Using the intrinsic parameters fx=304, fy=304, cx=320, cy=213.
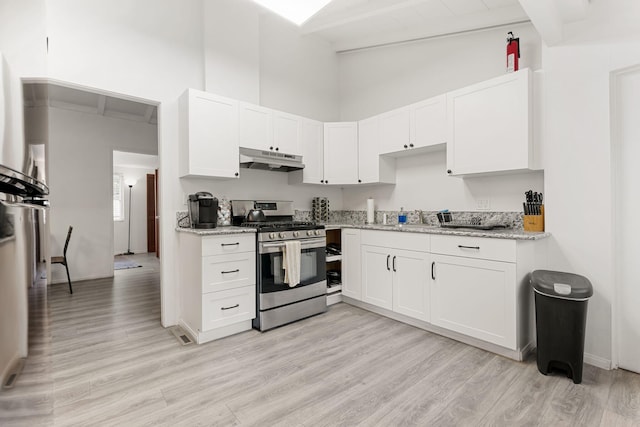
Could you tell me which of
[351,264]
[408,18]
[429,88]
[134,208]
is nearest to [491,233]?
[351,264]

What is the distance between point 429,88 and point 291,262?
2569 millimetres

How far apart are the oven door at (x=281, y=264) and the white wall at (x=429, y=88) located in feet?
4.11

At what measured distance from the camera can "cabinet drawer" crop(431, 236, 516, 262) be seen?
7.34ft

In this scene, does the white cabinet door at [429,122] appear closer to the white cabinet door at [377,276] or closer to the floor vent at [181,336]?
the white cabinet door at [377,276]

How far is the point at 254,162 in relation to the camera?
3.19 meters

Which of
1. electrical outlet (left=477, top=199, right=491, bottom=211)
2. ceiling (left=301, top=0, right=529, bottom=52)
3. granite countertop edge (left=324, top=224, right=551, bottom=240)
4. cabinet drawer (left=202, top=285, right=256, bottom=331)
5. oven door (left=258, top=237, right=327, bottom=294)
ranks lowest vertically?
cabinet drawer (left=202, top=285, right=256, bottom=331)

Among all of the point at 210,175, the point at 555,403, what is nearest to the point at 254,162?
the point at 210,175

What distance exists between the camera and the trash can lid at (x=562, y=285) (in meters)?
1.93

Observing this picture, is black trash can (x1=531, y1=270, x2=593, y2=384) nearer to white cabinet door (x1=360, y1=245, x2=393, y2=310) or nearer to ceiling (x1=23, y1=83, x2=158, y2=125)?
white cabinet door (x1=360, y1=245, x2=393, y2=310)

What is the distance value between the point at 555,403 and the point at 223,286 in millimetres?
2444

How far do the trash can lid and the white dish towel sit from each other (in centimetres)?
194

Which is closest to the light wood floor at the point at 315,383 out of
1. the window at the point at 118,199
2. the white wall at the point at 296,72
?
the white wall at the point at 296,72

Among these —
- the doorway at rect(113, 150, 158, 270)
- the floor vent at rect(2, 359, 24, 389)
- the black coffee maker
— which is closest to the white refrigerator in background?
the floor vent at rect(2, 359, 24, 389)

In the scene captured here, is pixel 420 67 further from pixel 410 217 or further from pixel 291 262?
pixel 291 262
